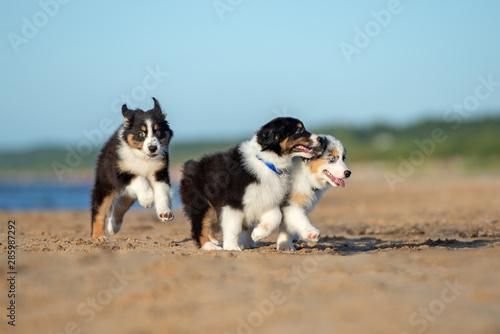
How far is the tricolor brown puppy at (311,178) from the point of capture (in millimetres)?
6326

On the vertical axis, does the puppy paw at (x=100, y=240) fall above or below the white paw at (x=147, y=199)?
below

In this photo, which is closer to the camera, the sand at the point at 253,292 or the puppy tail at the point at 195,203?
the sand at the point at 253,292

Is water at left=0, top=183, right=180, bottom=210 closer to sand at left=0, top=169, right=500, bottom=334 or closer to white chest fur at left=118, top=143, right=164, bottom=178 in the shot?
white chest fur at left=118, top=143, right=164, bottom=178

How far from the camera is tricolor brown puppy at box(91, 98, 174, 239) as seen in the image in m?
6.48

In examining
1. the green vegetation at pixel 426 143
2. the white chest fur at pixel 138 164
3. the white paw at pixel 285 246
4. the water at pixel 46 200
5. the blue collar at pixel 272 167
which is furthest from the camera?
the green vegetation at pixel 426 143

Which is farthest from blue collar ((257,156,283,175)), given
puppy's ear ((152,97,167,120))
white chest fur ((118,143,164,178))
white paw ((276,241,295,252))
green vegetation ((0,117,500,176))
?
green vegetation ((0,117,500,176))

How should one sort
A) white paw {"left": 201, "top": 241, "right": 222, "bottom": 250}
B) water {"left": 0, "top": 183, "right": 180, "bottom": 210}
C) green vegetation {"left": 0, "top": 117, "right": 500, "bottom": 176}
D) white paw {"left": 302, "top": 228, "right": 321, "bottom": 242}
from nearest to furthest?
white paw {"left": 302, "top": 228, "right": 321, "bottom": 242} → white paw {"left": 201, "top": 241, "right": 222, "bottom": 250} → water {"left": 0, "top": 183, "right": 180, "bottom": 210} → green vegetation {"left": 0, "top": 117, "right": 500, "bottom": 176}

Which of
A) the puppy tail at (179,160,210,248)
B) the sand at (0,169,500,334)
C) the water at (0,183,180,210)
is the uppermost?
the puppy tail at (179,160,210,248)

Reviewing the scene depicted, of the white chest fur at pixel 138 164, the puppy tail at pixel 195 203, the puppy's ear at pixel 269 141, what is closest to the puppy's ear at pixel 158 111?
the white chest fur at pixel 138 164

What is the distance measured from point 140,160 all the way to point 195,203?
2.67 feet

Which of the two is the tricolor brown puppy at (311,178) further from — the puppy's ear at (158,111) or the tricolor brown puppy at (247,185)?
the puppy's ear at (158,111)

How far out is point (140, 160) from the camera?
666 cm

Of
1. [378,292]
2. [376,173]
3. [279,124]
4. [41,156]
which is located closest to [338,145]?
[279,124]

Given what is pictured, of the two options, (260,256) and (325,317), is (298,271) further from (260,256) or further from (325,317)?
(325,317)
